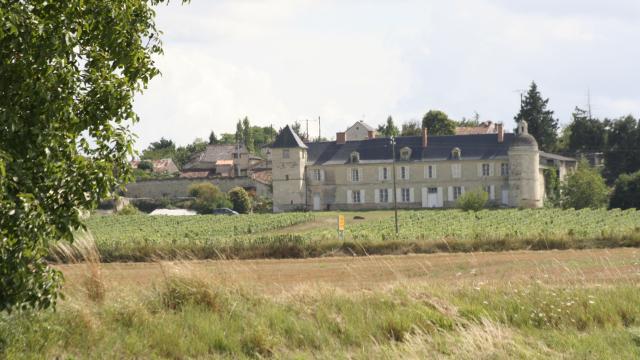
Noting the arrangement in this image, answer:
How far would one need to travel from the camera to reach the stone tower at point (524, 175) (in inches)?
2753

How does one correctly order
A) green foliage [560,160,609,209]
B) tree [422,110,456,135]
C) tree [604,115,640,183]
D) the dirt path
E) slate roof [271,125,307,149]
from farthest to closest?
tree [422,110,456,135] < tree [604,115,640,183] < slate roof [271,125,307,149] < green foliage [560,160,609,209] < the dirt path

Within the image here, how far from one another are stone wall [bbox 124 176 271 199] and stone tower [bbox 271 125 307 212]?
690 centimetres

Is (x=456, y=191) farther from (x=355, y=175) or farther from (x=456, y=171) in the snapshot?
(x=355, y=175)

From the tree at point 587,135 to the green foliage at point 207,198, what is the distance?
36842 mm

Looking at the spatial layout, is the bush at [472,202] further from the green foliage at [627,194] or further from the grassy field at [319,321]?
the grassy field at [319,321]

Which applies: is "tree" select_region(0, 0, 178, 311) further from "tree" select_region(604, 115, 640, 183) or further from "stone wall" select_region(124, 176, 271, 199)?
"tree" select_region(604, 115, 640, 183)

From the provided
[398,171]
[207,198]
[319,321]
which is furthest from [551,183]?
[319,321]

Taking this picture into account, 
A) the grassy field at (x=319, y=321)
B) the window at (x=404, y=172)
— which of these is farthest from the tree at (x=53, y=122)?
the window at (x=404, y=172)

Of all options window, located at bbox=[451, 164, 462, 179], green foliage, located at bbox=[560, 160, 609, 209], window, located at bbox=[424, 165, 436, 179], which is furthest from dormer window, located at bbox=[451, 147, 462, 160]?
green foliage, located at bbox=[560, 160, 609, 209]

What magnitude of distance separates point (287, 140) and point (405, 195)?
11.2 meters

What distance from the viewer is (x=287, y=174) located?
77375 mm

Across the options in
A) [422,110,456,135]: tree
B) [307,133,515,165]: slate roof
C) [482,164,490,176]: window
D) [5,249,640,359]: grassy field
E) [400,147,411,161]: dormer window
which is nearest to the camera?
[5,249,640,359]: grassy field

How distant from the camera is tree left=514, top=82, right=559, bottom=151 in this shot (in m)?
92.9

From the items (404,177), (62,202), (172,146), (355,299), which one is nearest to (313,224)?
(404,177)
